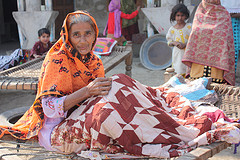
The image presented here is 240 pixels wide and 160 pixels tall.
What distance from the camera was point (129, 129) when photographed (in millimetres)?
1592

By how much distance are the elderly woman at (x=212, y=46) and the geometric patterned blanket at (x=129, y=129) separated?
2092 millimetres

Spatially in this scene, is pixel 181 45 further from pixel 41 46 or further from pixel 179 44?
pixel 41 46

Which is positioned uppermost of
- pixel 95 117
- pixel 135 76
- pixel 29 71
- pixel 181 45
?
pixel 181 45

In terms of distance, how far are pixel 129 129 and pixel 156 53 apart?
4.89 meters

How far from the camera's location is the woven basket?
7.78ft

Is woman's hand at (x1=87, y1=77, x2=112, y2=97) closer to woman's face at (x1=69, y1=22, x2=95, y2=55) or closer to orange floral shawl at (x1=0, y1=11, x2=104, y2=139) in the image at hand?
orange floral shawl at (x1=0, y1=11, x2=104, y2=139)

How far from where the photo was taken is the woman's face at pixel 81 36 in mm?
1810

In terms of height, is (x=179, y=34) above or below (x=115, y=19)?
below

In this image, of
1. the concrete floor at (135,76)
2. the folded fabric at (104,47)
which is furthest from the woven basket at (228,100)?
the folded fabric at (104,47)

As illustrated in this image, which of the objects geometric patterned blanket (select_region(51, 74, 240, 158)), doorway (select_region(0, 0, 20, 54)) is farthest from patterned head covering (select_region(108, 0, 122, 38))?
doorway (select_region(0, 0, 20, 54))

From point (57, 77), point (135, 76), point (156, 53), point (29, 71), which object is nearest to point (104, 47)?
point (135, 76)

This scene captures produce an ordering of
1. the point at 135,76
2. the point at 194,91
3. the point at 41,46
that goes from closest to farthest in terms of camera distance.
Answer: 1. the point at 194,91
2. the point at 41,46
3. the point at 135,76

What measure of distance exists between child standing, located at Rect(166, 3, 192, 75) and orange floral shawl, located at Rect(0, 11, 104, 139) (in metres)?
2.38

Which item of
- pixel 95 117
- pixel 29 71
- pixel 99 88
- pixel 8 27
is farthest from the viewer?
pixel 8 27
